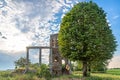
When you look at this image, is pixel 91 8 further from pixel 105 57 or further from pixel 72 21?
pixel 105 57

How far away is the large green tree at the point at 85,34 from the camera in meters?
42.7

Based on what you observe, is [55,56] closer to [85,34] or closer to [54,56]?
[54,56]

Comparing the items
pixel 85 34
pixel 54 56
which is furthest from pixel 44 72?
pixel 85 34

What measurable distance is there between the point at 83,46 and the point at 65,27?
13.6 feet

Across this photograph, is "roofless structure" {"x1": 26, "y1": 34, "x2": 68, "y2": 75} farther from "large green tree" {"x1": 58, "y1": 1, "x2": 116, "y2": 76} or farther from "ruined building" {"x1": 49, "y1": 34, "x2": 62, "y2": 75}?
"large green tree" {"x1": 58, "y1": 1, "x2": 116, "y2": 76}

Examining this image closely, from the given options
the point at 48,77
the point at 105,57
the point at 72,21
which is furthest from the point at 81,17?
the point at 48,77

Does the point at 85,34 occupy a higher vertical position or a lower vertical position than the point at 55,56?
higher

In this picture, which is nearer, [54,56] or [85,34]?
[85,34]

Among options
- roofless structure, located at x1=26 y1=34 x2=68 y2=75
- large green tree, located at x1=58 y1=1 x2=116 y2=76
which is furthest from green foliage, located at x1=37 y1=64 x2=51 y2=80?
large green tree, located at x1=58 y1=1 x2=116 y2=76

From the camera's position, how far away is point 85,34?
140 ft

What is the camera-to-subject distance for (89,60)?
4447 cm

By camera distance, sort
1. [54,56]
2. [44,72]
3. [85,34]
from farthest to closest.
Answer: [54,56]
[44,72]
[85,34]

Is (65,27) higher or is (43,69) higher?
(65,27)

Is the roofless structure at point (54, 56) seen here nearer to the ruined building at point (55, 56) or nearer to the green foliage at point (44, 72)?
the ruined building at point (55, 56)
